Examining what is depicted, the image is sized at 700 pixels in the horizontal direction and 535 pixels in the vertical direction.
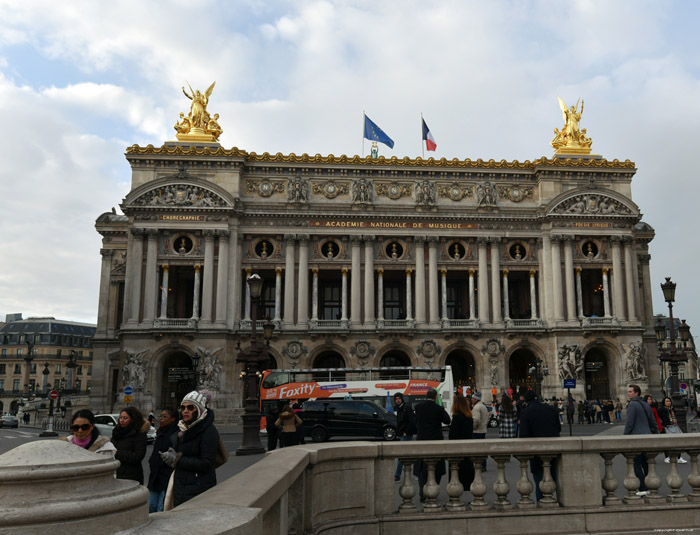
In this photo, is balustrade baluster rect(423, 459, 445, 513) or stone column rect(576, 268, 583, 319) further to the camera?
stone column rect(576, 268, 583, 319)

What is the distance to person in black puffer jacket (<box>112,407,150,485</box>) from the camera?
28.3 feet

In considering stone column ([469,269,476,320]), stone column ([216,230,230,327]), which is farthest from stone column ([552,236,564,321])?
stone column ([216,230,230,327])

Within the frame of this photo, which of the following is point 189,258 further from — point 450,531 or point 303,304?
point 450,531

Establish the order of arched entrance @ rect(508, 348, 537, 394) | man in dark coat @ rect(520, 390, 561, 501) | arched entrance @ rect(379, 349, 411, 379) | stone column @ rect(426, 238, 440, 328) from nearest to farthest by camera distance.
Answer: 1. man in dark coat @ rect(520, 390, 561, 501)
2. stone column @ rect(426, 238, 440, 328)
3. arched entrance @ rect(379, 349, 411, 379)
4. arched entrance @ rect(508, 348, 537, 394)

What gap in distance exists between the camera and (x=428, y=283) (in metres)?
51.9

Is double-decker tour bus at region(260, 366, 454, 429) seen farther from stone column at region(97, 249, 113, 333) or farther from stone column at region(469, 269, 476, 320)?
stone column at region(97, 249, 113, 333)

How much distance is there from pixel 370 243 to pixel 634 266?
828 inches

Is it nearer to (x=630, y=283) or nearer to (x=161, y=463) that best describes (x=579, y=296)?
(x=630, y=283)

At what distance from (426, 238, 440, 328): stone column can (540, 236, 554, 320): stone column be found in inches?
326

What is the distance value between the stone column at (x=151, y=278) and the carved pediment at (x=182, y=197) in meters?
2.28

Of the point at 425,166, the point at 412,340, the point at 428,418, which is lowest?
the point at 428,418

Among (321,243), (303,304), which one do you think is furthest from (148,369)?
(321,243)

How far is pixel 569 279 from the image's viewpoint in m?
51.4

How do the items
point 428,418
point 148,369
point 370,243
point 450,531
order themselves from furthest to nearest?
point 370,243, point 148,369, point 428,418, point 450,531
